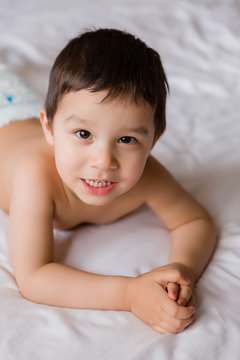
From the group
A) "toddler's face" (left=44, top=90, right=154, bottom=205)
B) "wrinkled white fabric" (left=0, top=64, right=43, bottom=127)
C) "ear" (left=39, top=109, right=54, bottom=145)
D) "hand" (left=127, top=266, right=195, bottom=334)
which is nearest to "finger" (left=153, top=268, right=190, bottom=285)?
"hand" (left=127, top=266, right=195, bottom=334)

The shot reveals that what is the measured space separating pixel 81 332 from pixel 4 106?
691mm

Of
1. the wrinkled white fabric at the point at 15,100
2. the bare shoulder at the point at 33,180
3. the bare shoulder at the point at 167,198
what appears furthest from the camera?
the wrinkled white fabric at the point at 15,100

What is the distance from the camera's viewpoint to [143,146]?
103 cm

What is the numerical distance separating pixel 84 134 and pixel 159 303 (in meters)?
0.32

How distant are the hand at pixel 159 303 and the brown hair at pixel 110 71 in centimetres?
27

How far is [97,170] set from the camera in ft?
3.27

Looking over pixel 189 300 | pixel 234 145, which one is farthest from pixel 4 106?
pixel 189 300

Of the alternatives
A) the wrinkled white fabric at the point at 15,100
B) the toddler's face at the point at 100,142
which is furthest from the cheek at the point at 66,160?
the wrinkled white fabric at the point at 15,100

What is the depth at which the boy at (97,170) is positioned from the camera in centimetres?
97

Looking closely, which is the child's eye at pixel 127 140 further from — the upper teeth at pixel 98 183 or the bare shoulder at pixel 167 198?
the bare shoulder at pixel 167 198

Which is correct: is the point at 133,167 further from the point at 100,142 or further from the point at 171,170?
the point at 171,170

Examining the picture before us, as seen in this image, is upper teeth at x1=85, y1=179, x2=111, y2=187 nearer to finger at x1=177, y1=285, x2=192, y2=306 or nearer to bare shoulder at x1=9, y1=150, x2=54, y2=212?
bare shoulder at x1=9, y1=150, x2=54, y2=212

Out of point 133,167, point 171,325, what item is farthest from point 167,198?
point 171,325

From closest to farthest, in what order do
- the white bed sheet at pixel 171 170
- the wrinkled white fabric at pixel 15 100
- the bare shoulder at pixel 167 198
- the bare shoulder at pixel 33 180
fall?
1. the white bed sheet at pixel 171 170
2. the bare shoulder at pixel 33 180
3. the bare shoulder at pixel 167 198
4. the wrinkled white fabric at pixel 15 100
